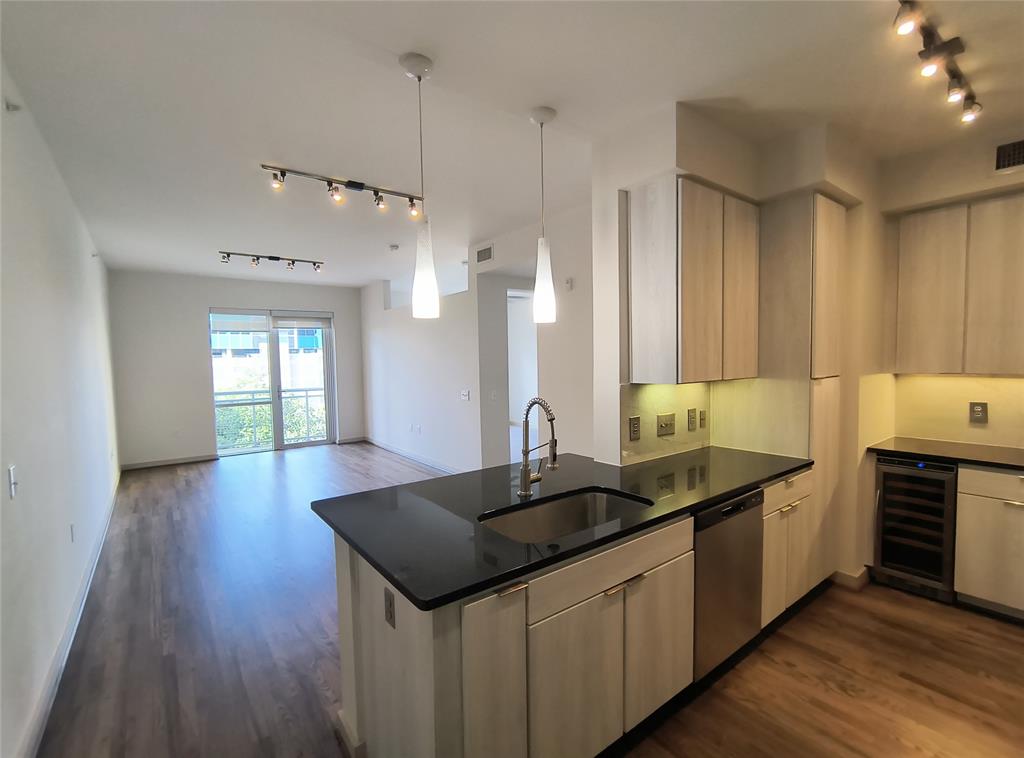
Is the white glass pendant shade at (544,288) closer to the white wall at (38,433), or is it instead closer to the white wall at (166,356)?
the white wall at (38,433)

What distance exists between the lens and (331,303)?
7.93 m

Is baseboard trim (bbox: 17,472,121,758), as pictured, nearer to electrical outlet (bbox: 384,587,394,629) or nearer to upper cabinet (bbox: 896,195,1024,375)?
electrical outlet (bbox: 384,587,394,629)

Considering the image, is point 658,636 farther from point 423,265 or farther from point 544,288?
point 423,265

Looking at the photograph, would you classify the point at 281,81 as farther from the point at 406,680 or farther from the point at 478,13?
the point at 406,680

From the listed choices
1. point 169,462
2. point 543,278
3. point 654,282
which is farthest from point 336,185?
point 169,462

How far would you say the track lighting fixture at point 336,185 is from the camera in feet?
9.71

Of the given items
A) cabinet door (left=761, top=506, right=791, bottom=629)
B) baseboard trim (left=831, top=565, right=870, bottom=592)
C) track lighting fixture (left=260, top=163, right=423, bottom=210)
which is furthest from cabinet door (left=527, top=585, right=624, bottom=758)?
track lighting fixture (left=260, top=163, right=423, bottom=210)

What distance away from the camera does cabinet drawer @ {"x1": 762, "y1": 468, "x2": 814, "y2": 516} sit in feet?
7.61

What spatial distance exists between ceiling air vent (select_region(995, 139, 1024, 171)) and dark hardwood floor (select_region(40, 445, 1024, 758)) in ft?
8.17

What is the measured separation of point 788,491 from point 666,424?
715mm

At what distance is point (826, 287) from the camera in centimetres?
262

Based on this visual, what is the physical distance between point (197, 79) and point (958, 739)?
4170mm

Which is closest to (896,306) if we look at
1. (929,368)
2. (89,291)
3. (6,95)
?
(929,368)

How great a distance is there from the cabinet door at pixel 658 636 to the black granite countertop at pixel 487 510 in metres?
0.24
